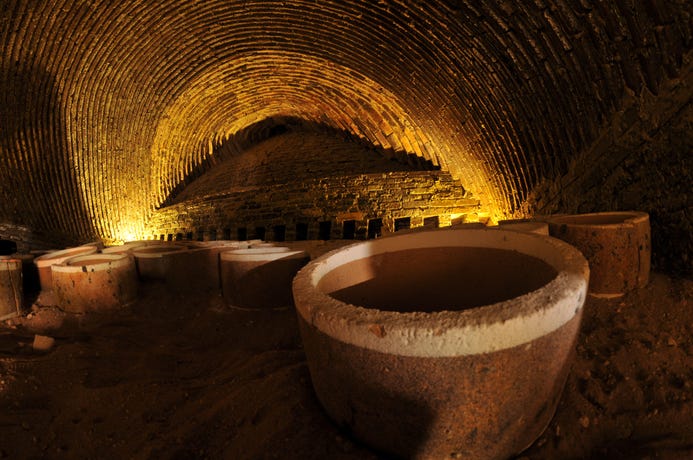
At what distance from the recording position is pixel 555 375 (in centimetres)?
141

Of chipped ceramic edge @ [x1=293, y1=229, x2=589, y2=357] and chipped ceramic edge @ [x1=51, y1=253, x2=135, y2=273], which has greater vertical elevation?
chipped ceramic edge @ [x1=293, y1=229, x2=589, y2=357]

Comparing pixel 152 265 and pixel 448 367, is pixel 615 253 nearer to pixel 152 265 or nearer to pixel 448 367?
pixel 448 367

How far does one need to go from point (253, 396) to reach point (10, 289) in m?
3.83

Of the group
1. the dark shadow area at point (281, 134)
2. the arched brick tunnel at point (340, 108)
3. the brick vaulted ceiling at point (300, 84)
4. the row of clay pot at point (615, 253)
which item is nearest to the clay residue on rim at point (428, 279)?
the row of clay pot at point (615, 253)

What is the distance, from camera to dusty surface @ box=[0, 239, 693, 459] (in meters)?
1.55

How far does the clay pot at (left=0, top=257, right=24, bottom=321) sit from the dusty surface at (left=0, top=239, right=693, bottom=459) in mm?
950

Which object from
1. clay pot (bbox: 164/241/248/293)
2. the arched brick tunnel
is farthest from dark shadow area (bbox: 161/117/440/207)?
clay pot (bbox: 164/241/248/293)

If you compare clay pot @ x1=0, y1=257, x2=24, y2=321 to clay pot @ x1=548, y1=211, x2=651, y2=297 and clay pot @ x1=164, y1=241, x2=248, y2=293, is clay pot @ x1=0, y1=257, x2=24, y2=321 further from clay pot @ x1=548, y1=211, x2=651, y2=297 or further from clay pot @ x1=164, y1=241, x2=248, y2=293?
clay pot @ x1=548, y1=211, x2=651, y2=297

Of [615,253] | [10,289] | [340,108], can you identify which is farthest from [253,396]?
[340,108]

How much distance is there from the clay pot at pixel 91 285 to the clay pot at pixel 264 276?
1.39m

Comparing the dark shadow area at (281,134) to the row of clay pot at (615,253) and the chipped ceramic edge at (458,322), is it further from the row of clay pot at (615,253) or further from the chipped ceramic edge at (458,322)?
the chipped ceramic edge at (458,322)

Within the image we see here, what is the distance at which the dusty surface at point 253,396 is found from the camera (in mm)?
1555

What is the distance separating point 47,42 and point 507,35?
901 centimetres

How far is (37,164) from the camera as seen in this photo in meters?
9.56
